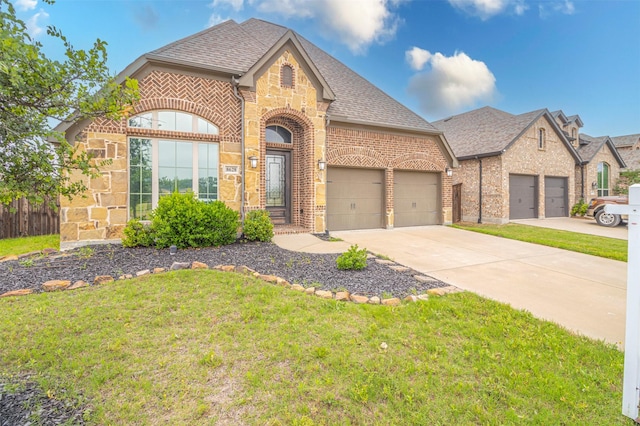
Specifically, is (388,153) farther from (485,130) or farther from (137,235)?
(485,130)

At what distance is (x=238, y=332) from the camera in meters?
3.13

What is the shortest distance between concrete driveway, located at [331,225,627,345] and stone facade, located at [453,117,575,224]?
665 cm

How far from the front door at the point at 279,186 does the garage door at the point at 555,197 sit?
1554 centimetres

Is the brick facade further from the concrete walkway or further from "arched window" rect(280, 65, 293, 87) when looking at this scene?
the concrete walkway

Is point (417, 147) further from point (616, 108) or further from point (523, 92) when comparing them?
point (616, 108)

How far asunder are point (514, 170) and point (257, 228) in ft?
46.5

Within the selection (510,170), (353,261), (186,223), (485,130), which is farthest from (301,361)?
(485,130)

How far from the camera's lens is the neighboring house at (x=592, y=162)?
18.3m

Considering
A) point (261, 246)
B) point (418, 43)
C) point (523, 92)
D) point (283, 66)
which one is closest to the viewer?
point (261, 246)

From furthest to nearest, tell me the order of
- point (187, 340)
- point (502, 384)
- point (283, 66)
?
point (283, 66)
point (187, 340)
point (502, 384)

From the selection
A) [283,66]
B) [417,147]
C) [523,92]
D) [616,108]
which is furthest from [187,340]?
[616,108]

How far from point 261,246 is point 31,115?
5.56m

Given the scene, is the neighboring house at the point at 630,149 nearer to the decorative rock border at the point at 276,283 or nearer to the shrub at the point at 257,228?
the decorative rock border at the point at 276,283

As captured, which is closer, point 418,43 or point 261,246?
point 261,246
